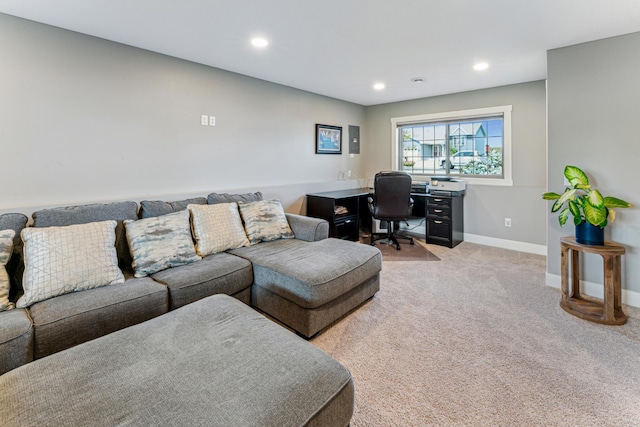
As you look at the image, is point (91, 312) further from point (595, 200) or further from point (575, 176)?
point (575, 176)

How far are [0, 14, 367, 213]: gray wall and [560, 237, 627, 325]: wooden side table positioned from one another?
308 cm

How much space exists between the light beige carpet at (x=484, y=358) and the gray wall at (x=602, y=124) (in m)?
0.66

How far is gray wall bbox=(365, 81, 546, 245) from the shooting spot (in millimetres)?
4047

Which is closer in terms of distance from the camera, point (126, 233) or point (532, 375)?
point (532, 375)

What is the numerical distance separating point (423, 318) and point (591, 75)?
256 centimetres

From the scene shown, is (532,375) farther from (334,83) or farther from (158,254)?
(334,83)

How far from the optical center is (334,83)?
4062 mm

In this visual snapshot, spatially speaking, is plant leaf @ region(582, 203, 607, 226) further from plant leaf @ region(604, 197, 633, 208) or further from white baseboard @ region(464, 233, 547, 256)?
white baseboard @ region(464, 233, 547, 256)

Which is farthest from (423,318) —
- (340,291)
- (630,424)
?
(630,424)

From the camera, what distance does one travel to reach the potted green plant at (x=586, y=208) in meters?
2.39

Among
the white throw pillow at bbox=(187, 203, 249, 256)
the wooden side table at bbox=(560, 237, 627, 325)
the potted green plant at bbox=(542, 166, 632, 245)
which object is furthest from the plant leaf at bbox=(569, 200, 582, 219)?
the white throw pillow at bbox=(187, 203, 249, 256)

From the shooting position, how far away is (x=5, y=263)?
183cm

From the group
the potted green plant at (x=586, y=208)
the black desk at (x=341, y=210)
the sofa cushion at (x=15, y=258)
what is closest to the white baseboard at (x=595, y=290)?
the potted green plant at (x=586, y=208)

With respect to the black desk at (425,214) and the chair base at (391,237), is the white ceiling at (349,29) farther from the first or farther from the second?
the chair base at (391,237)
